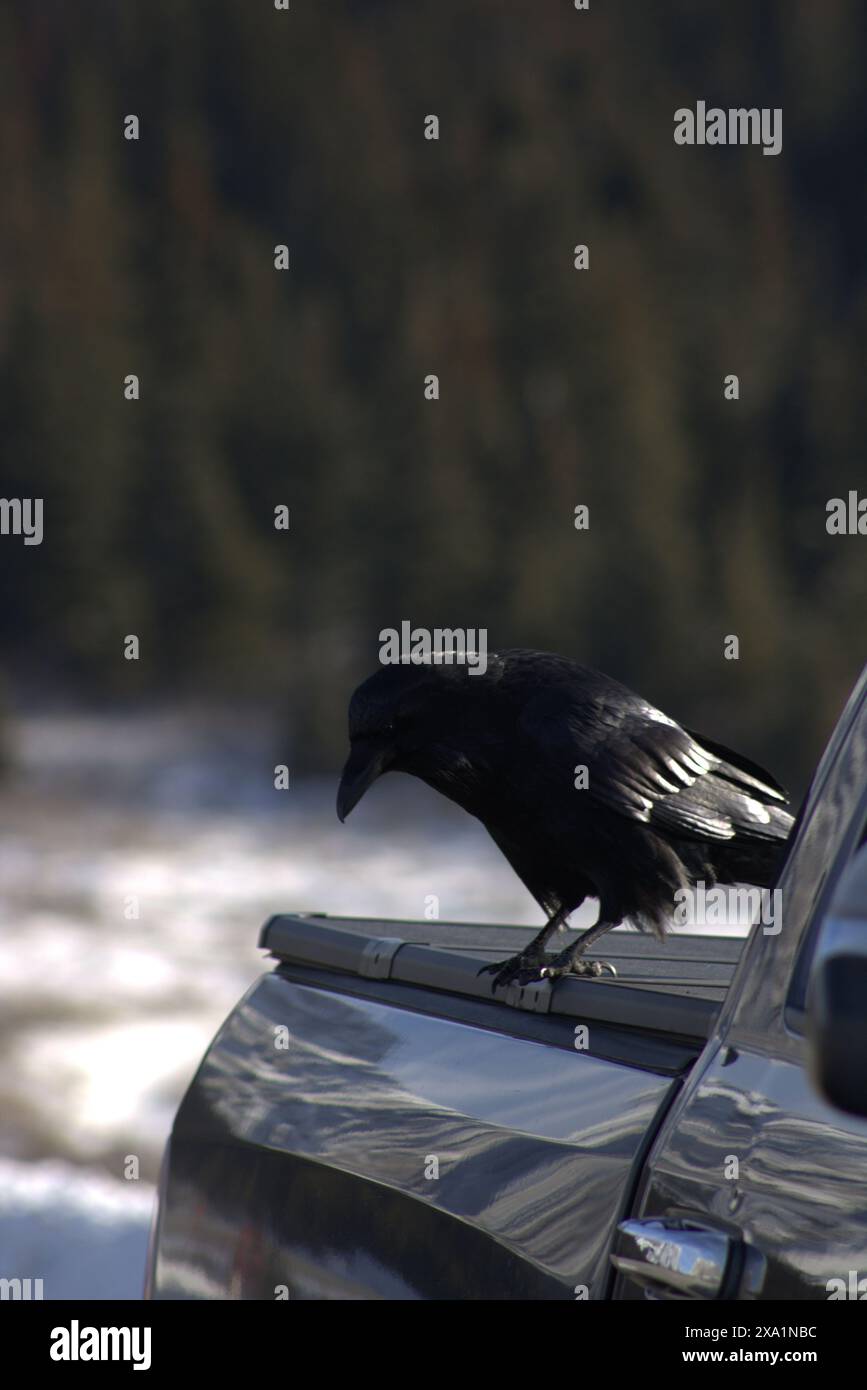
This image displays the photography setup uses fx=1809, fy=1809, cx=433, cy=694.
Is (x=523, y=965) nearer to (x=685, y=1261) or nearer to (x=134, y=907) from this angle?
(x=685, y=1261)

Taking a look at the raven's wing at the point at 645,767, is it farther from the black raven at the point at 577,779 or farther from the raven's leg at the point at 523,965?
the raven's leg at the point at 523,965

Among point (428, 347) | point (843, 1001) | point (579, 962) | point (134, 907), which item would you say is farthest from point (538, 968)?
point (428, 347)

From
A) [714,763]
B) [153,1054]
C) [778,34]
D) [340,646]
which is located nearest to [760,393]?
[340,646]

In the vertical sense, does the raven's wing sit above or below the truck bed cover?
above

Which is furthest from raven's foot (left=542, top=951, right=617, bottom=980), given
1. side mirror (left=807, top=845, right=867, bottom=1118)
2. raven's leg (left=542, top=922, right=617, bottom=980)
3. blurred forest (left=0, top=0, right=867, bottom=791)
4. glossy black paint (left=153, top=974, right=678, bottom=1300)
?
blurred forest (left=0, top=0, right=867, bottom=791)

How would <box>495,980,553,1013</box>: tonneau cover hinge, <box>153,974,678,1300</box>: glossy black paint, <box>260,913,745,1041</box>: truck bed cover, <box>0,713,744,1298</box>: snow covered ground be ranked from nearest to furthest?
<box>153,974,678,1300</box>: glossy black paint
<box>260,913,745,1041</box>: truck bed cover
<box>495,980,553,1013</box>: tonneau cover hinge
<box>0,713,744,1298</box>: snow covered ground

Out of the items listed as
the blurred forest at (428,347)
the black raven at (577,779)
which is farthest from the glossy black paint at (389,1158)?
the blurred forest at (428,347)

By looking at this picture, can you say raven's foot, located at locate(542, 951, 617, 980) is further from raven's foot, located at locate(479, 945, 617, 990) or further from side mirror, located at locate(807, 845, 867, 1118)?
side mirror, located at locate(807, 845, 867, 1118)

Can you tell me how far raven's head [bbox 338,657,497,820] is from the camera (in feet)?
9.10

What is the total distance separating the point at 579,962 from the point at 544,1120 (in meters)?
0.54

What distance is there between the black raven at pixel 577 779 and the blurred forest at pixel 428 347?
12.5 meters

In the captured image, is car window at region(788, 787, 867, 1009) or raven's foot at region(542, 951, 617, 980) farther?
raven's foot at region(542, 951, 617, 980)

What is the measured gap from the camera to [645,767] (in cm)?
269

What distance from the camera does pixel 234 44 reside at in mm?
37031
